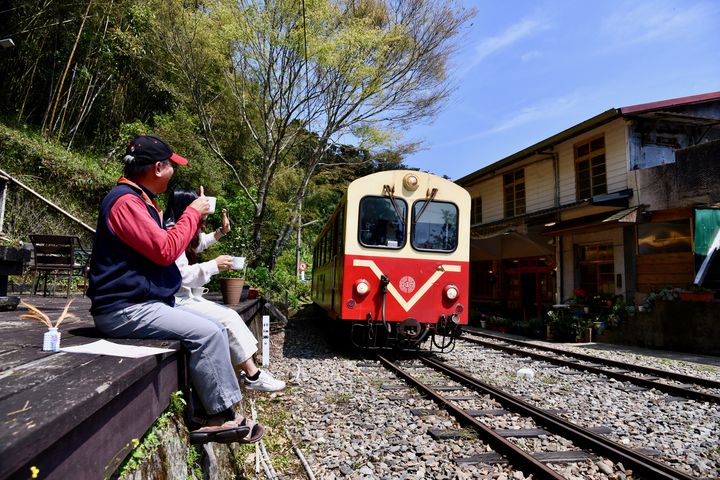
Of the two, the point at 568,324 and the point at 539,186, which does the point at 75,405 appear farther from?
the point at 539,186

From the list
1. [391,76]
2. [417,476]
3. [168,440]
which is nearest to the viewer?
[168,440]

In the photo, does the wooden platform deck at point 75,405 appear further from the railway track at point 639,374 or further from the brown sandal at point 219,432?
the railway track at point 639,374

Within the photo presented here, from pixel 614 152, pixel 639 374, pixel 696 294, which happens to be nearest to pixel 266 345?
pixel 639 374

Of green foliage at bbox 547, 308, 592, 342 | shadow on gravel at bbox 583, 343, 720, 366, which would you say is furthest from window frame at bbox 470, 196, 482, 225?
shadow on gravel at bbox 583, 343, 720, 366

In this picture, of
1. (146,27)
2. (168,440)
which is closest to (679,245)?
(168,440)

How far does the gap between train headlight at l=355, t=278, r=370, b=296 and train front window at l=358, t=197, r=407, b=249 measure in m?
0.60

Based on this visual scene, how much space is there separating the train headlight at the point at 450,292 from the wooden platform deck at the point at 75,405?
5555 millimetres

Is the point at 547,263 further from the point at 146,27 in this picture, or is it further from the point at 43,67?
the point at 43,67

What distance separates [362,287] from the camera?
7059 millimetres

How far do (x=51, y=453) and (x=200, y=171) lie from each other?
16.0 metres

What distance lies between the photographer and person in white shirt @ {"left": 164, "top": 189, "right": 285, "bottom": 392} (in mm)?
2732

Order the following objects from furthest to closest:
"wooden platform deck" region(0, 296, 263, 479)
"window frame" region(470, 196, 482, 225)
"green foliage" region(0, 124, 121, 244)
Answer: "window frame" region(470, 196, 482, 225) → "green foliage" region(0, 124, 121, 244) → "wooden platform deck" region(0, 296, 263, 479)

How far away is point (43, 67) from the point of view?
14.2 metres

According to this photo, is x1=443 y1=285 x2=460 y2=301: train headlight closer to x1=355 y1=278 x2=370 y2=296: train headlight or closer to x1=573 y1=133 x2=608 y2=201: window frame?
x1=355 y1=278 x2=370 y2=296: train headlight
